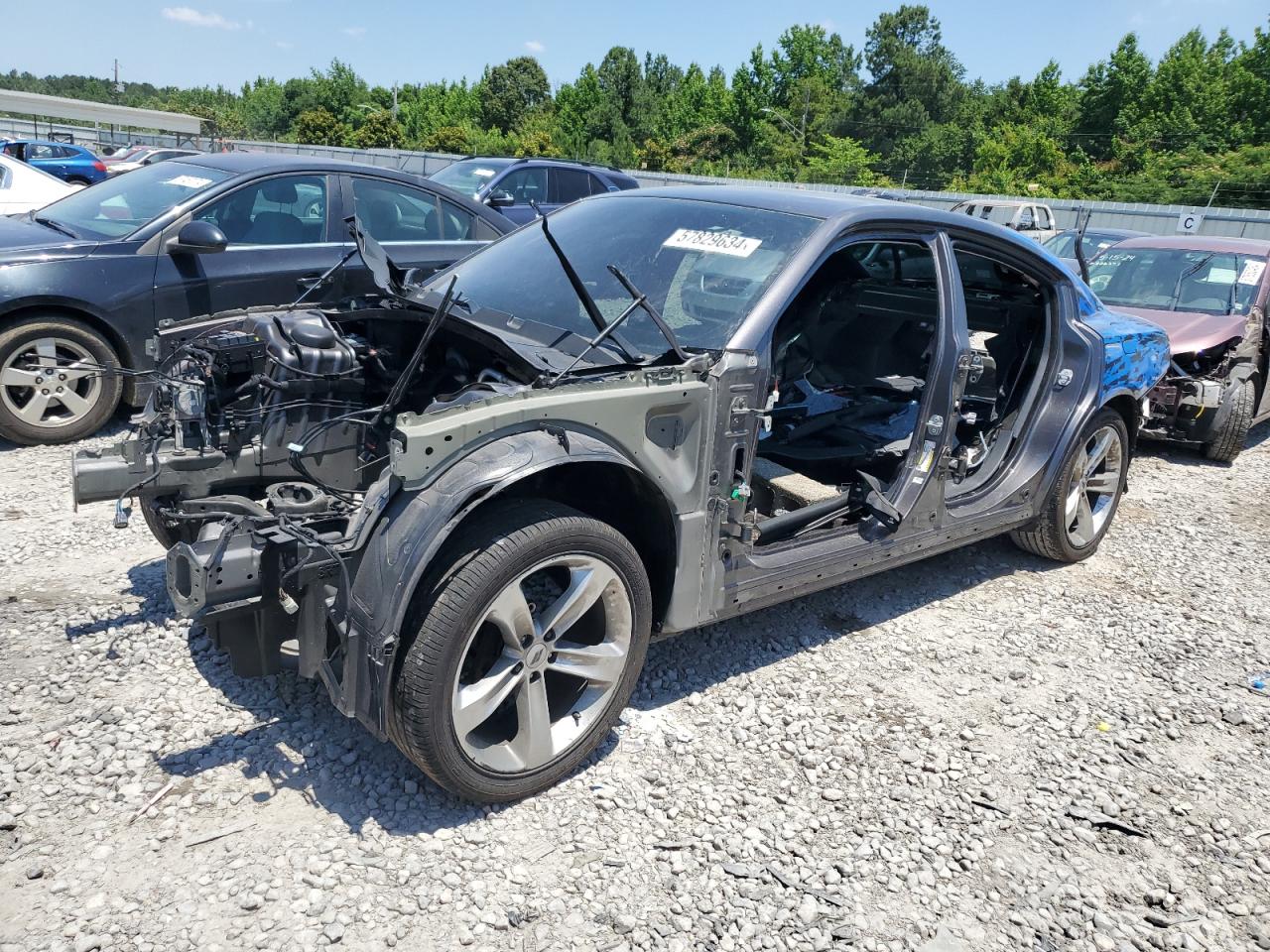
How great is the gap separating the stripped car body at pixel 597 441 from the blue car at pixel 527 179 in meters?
7.79

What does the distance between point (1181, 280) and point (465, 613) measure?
7.80 m

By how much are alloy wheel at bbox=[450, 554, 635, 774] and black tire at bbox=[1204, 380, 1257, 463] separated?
6.13 meters

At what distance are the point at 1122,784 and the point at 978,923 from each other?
990mm

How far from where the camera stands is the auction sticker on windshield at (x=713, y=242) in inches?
134

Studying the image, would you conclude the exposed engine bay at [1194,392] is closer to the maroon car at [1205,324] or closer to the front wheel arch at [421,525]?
the maroon car at [1205,324]

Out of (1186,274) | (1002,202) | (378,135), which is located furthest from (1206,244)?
(378,135)

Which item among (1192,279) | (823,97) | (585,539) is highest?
(823,97)

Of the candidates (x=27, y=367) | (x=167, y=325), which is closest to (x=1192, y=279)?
(x=167, y=325)

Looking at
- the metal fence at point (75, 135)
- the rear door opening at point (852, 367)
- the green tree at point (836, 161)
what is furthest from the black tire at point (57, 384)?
the green tree at point (836, 161)

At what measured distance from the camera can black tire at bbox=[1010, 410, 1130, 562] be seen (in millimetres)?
4598

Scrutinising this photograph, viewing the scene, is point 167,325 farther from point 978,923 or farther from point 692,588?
point 978,923

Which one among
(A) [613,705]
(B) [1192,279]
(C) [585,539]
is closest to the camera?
(C) [585,539]

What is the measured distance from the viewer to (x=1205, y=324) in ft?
24.1

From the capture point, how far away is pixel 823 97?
69.4m
